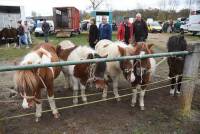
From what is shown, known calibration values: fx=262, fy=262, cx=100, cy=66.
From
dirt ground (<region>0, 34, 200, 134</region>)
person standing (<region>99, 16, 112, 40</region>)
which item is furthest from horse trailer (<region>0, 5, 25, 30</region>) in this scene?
dirt ground (<region>0, 34, 200, 134</region>)

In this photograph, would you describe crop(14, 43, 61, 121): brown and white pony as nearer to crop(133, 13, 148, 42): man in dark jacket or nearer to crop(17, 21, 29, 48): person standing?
crop(133, 13, 148, 42): man in dark jacket

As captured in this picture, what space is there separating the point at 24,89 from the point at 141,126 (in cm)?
228

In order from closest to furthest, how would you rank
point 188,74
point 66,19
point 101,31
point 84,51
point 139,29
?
point 188,74 → point 84,51 → point 139,29 → point 101,31 → point 66,19

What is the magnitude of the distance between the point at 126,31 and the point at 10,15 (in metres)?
14.9

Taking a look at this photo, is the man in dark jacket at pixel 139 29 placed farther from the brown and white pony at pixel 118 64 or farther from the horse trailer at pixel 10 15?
the horse trailer at pixel 10 15

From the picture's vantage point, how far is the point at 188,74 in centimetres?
486

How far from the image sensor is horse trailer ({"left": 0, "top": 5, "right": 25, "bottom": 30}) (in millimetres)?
21531

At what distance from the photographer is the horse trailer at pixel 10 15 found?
21531 millimetres

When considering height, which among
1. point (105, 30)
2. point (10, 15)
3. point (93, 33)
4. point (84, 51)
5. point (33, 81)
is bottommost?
point (33, 81)

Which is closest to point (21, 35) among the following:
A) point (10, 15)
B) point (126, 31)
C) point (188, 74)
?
point (10, 15)

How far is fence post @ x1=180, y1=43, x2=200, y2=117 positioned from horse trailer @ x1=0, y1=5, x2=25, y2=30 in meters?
19.5

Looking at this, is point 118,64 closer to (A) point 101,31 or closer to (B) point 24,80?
(B) point 24,80

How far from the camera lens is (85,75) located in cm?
588

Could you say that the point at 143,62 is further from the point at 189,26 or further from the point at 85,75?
the point at 189,26
